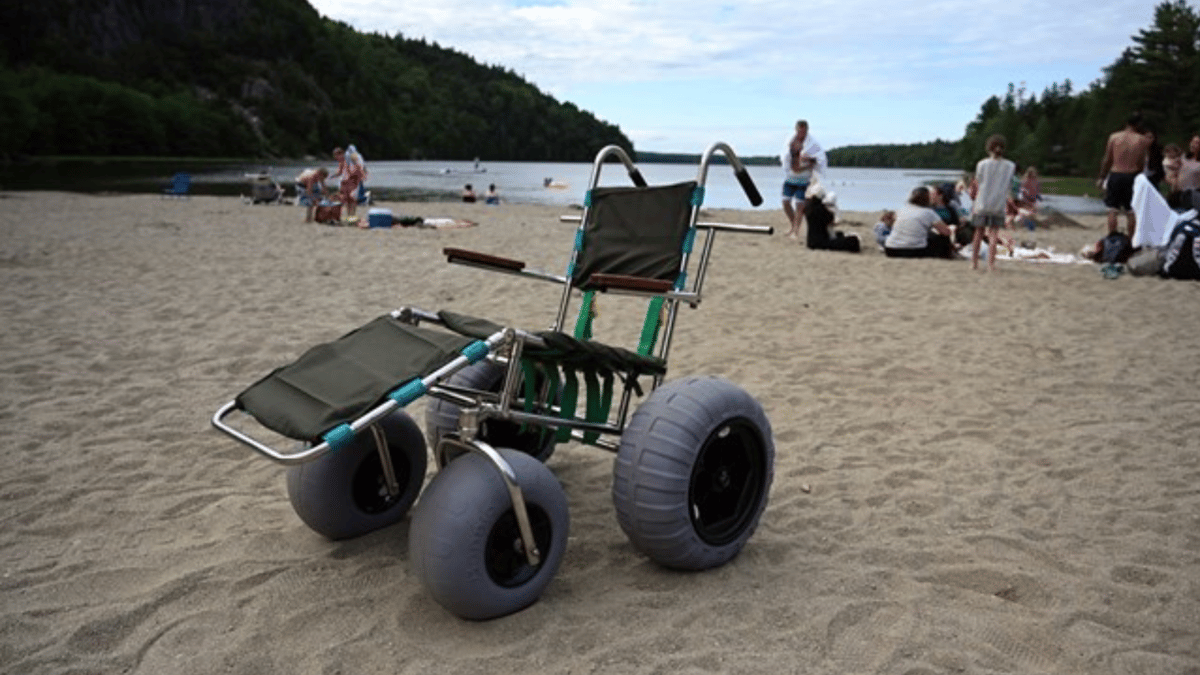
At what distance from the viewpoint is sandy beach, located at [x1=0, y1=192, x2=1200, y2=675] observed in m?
2.74

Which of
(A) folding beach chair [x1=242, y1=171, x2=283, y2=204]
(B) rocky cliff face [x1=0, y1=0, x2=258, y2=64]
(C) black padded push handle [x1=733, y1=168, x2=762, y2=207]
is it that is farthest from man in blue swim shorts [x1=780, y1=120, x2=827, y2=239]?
(B) rocky cliff face [x1=0, y1=0, x2=258, y2=64]

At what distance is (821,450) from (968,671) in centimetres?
212

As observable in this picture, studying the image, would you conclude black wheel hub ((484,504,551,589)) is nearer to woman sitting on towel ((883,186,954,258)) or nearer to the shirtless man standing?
woman sitting on towel ((883,186,954,258))

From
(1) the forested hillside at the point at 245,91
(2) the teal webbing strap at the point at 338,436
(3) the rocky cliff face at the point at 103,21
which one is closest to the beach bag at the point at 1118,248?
(2) the teal webbing strap at the point at 338,436

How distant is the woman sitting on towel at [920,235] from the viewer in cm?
1210

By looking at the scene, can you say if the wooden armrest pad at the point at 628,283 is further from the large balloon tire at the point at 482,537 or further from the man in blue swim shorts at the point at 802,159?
the man in blue swim shorts at the point at 802,159

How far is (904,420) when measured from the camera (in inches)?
204

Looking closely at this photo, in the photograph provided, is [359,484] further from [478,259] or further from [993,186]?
[993,186]

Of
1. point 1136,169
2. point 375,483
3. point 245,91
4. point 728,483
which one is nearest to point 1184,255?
point 1136,169

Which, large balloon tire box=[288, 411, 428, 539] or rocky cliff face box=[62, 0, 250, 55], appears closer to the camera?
large balloon tire box=[288, 411, 428, 539]

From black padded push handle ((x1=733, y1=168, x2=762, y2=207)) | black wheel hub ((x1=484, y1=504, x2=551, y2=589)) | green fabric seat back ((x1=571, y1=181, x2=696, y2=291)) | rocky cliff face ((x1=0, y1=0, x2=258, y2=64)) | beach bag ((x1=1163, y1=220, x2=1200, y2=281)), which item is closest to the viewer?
black wheel hub ((x1=484, y1=504, x2=551, y2=589))

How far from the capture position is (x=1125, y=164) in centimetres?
1152

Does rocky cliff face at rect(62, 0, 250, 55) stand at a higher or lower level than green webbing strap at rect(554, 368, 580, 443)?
higher

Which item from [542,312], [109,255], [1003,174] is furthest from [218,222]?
[1003,174]
